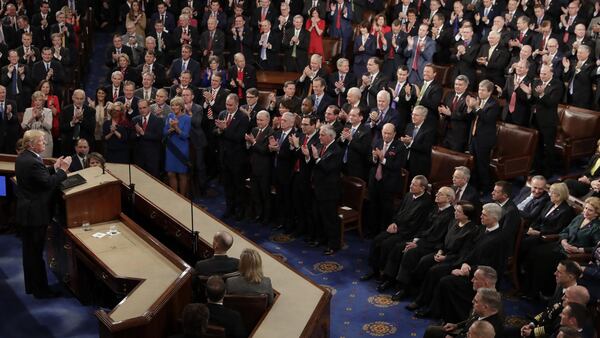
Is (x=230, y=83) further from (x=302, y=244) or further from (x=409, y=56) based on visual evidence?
(x=302, y=244)

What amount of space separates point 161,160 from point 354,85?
9.09 ft

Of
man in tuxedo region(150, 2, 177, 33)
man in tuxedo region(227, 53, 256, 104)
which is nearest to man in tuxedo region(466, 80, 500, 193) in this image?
man in tuxedo region(227, 53, 256, 104)

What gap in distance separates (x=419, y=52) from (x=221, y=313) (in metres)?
7.11

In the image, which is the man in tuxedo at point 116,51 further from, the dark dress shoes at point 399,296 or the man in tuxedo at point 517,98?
the dark dress shoes at point 399,296

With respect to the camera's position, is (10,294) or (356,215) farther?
(356,215)

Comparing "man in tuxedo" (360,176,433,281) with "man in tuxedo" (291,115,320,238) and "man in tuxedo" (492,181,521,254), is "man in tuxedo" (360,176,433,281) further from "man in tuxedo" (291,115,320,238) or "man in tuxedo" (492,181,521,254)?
"man in tuxedo" (291,115,320,238)

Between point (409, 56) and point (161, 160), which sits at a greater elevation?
point (409, 56)

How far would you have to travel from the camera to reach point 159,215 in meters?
7.83

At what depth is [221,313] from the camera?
5.67 metres

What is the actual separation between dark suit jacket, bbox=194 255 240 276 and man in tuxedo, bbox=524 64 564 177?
548cm

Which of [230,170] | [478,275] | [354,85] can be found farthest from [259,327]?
[354,85]

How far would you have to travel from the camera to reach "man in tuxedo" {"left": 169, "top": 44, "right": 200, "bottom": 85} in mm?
11961

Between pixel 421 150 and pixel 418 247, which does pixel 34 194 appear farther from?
pixel 421 150

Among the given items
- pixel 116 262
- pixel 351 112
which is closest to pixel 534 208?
pixel 351 112
